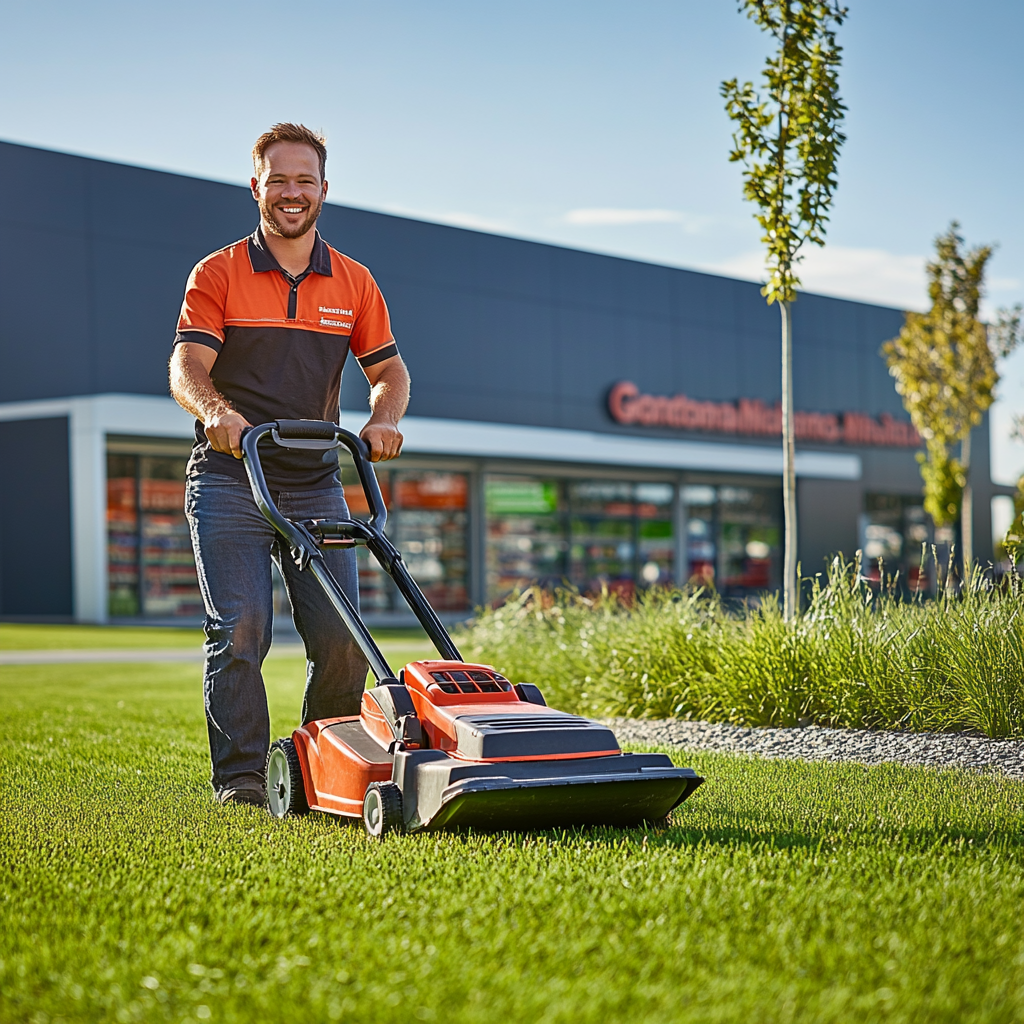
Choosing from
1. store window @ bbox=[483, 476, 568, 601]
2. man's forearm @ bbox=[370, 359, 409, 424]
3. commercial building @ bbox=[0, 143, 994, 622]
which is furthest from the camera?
store window @ bbox=[483, 476, 568, 601]

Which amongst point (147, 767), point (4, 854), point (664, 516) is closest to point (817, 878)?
point (4, 854)

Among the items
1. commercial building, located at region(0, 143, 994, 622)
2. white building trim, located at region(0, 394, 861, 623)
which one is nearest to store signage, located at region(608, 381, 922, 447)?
commercial building, located at region(0, 143, 994, 622)

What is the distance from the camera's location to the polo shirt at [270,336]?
4.61m

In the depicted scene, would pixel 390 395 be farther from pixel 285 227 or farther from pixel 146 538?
pixel 146 538

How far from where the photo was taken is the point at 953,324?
21.9 m

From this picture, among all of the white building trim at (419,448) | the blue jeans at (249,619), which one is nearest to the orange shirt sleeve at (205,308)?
the blue jeans at (249,619)

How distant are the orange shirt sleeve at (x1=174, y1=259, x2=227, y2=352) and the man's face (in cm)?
28

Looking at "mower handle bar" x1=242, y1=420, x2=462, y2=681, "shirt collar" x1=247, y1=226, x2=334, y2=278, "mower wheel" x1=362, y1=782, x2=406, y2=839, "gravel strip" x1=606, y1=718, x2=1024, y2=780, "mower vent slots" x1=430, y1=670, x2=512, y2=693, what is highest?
"shirt collar" x1=247, y1=226, x2=334, y2=278

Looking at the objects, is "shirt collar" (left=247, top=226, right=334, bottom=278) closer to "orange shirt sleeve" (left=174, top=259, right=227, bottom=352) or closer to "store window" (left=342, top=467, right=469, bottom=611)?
"orange shirt sleeve" (left=174, top=259, right=227, bottom=352)

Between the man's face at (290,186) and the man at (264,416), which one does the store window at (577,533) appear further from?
the man's face at (290,186)

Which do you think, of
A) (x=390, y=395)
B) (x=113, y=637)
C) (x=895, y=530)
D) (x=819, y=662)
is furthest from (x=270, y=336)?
(x=895, y=530)

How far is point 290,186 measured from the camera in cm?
461

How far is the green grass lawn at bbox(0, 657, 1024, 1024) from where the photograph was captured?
2326 mm

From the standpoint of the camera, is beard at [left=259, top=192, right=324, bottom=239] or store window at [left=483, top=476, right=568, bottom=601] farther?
store window at [left=483, top=476, right=568, bottom=601]
